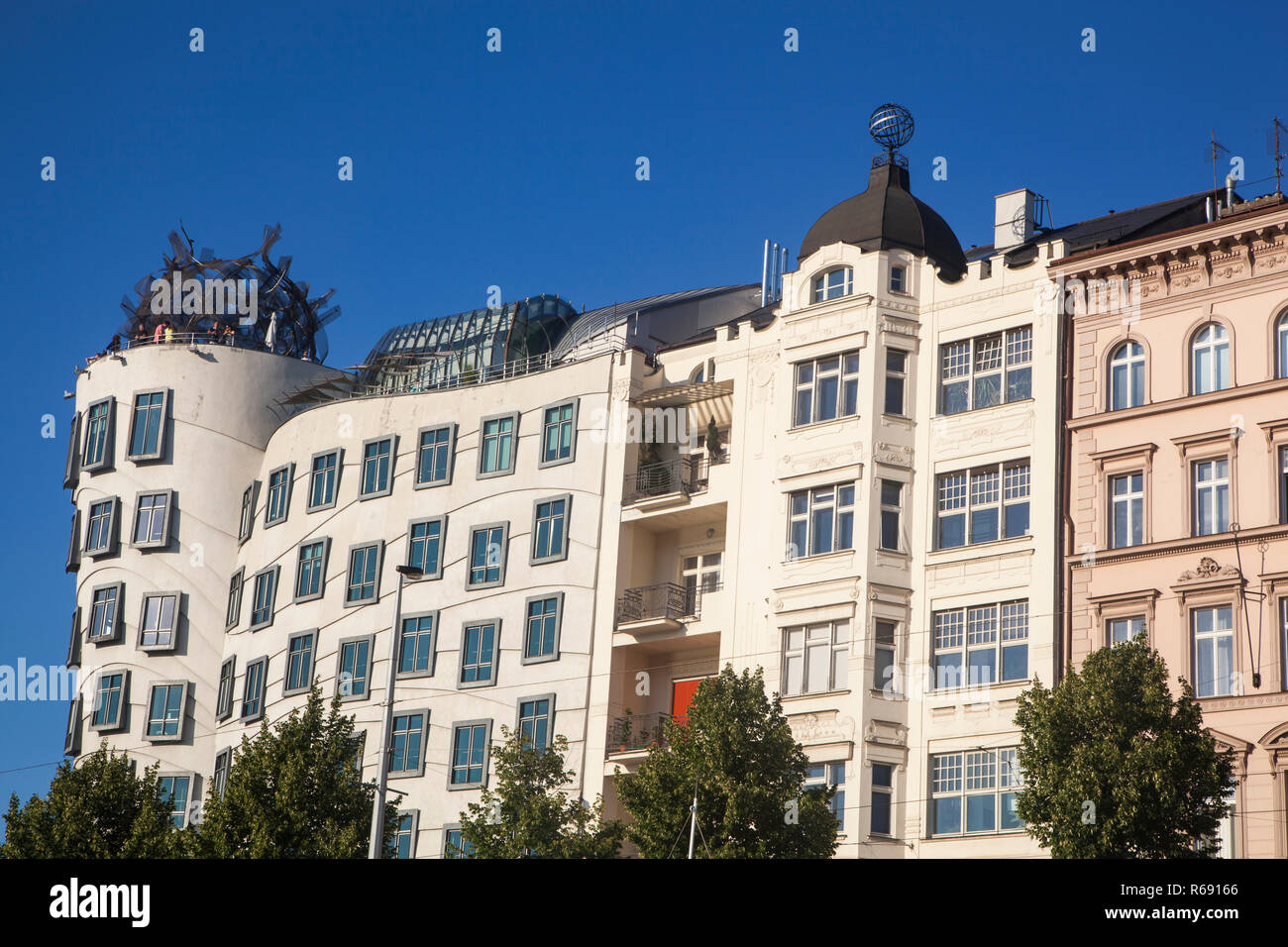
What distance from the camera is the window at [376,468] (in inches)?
2426

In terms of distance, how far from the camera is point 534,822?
4444 cm

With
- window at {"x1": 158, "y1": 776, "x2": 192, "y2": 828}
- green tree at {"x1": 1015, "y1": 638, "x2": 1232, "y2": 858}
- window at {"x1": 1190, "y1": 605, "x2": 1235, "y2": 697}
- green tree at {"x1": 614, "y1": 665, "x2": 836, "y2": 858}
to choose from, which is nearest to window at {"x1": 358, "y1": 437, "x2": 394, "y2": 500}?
window at {"x1": 158, "y1": 776, "x2": 192, "y2": 828}

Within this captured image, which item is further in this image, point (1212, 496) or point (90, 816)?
point (90, 816)

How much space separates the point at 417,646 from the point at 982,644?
1958 centimetres

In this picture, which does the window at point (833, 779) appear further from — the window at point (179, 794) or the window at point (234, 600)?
the window at point (179, 794)

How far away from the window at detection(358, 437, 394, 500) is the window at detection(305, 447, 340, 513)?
134 cm

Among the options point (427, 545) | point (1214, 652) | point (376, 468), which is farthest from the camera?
point (376, 468)

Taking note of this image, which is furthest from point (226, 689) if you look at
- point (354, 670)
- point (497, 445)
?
point (497, 445)

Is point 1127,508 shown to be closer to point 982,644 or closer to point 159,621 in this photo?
point 982,644

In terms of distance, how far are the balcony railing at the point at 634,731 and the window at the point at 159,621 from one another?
22347mm

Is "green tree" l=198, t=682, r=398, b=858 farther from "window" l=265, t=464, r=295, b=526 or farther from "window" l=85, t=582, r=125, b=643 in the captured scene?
"window" l=85, t=582, r=125, b=643

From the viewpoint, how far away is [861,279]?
5184cm

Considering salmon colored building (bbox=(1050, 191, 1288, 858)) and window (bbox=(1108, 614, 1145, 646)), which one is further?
window (bbox=(1108, 614, 1145, 646))

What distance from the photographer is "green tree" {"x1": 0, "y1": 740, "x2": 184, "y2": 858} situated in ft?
172
